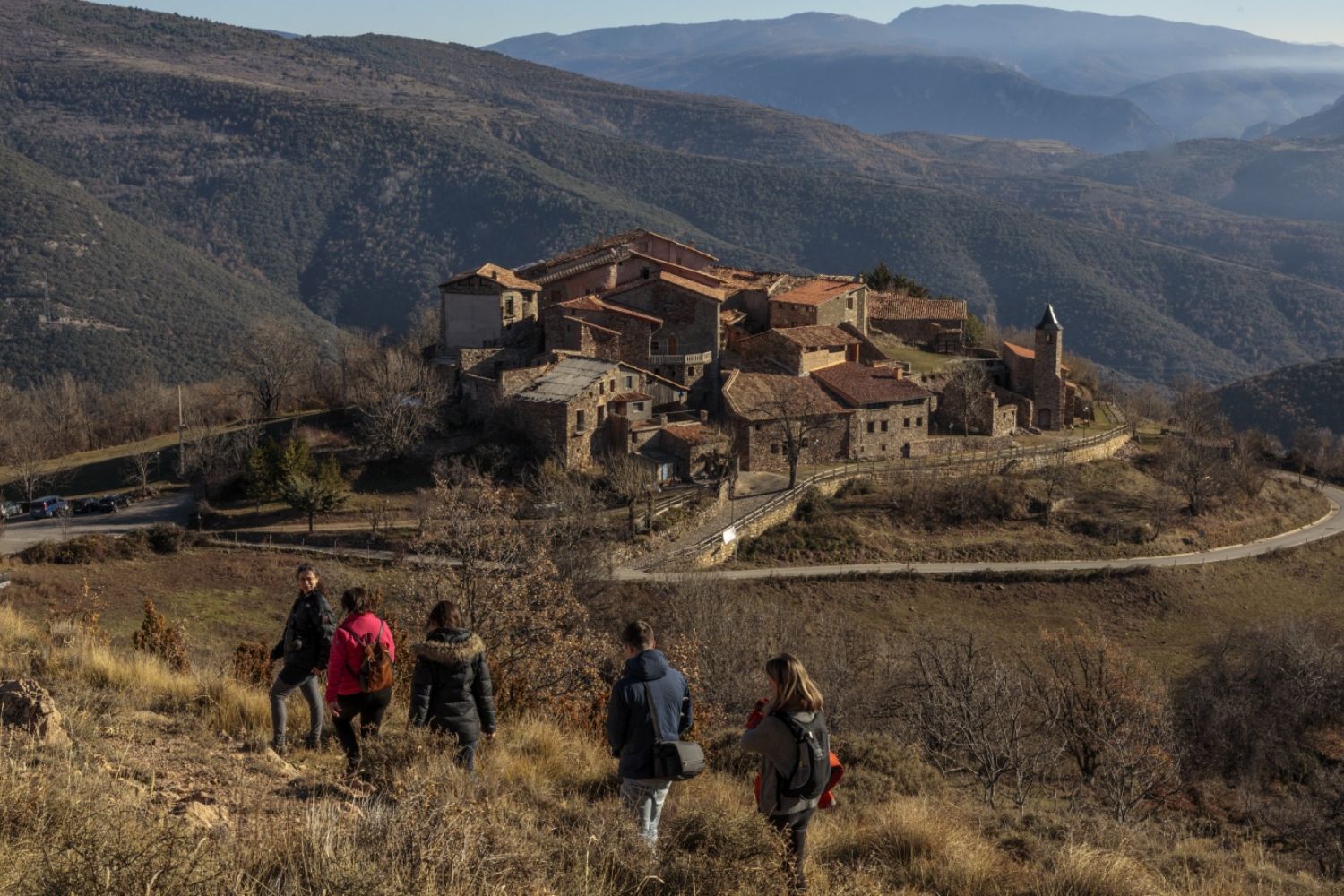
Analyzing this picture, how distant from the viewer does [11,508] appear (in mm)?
39844

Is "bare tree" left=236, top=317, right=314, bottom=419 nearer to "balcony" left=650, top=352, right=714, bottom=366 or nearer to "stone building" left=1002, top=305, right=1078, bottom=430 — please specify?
"balcony" left=650, top=352, right=714, bottom=366

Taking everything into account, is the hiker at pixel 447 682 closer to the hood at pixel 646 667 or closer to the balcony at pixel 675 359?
the hood at pixel 646 667

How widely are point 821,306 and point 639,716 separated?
38.8m

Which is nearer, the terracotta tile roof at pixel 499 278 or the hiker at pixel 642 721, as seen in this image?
the hiker at pixel 642 721

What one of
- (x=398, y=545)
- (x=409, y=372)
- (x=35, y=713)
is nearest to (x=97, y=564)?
(x=398, y=545)

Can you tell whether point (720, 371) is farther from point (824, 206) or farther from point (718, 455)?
point (824, 206)

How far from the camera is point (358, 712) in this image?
8.88 m

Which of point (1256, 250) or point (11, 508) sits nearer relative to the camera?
point (11, 508)

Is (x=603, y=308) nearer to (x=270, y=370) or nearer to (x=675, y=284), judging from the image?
(x=675, y=284)

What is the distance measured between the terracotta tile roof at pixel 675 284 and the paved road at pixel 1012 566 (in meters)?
10.5

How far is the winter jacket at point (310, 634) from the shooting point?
30.2 feet

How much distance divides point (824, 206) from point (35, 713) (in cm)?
16119

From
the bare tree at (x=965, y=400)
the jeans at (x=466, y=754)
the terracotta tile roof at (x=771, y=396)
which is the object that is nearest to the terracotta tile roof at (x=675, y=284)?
the terracotta tile roof at (x=771, y=396)

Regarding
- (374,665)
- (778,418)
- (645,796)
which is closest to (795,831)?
(645,796)
